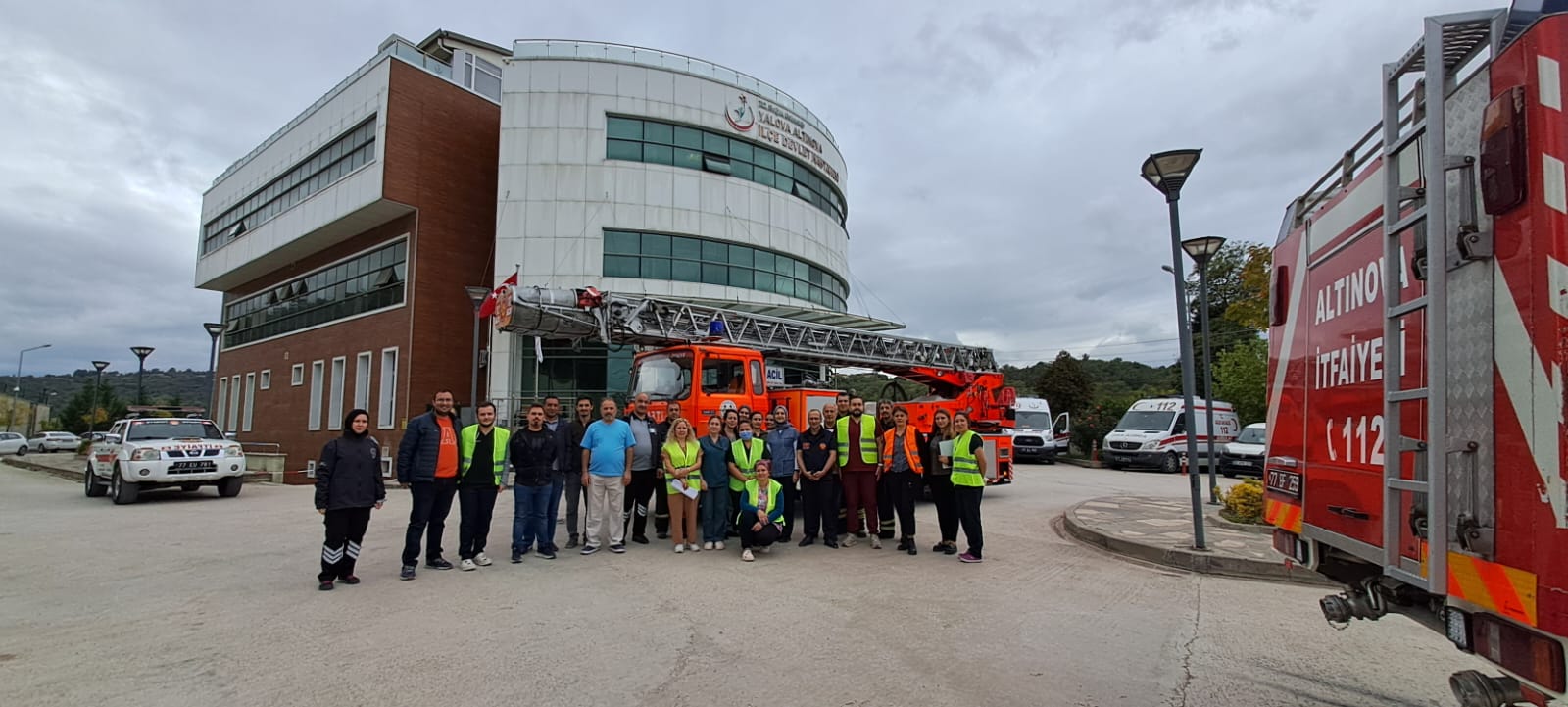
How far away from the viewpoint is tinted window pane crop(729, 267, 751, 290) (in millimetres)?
25312

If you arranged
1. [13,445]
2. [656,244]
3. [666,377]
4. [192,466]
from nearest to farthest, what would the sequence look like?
[666,377], [192,466], [656,244], [13,445]

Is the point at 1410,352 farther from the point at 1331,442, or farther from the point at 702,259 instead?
the point at 702,259

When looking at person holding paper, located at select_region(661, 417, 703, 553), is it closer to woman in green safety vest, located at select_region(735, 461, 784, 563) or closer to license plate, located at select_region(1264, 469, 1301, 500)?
woman in green safety vest, located at select_region(735, 461, 784, 563)

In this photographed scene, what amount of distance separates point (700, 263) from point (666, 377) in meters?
13.7

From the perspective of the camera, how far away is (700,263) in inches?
977

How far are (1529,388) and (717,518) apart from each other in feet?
25.5

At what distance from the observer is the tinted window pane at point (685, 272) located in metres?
24.4

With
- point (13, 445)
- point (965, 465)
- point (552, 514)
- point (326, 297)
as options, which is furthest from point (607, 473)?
point (13, 445)

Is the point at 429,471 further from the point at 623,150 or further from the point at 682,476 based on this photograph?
the point at 623,150

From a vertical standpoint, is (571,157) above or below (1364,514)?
above

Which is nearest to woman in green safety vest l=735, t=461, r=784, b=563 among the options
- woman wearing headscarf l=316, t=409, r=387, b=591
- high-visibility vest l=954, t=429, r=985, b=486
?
high-visibility vest l=954, t=429, r=985, b=486

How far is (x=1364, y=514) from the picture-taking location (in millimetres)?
3334

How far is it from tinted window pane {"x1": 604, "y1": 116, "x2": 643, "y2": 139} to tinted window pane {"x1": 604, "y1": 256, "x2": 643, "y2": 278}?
13.4ft

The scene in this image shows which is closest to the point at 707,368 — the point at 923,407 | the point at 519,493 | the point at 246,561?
the point at 519,493
